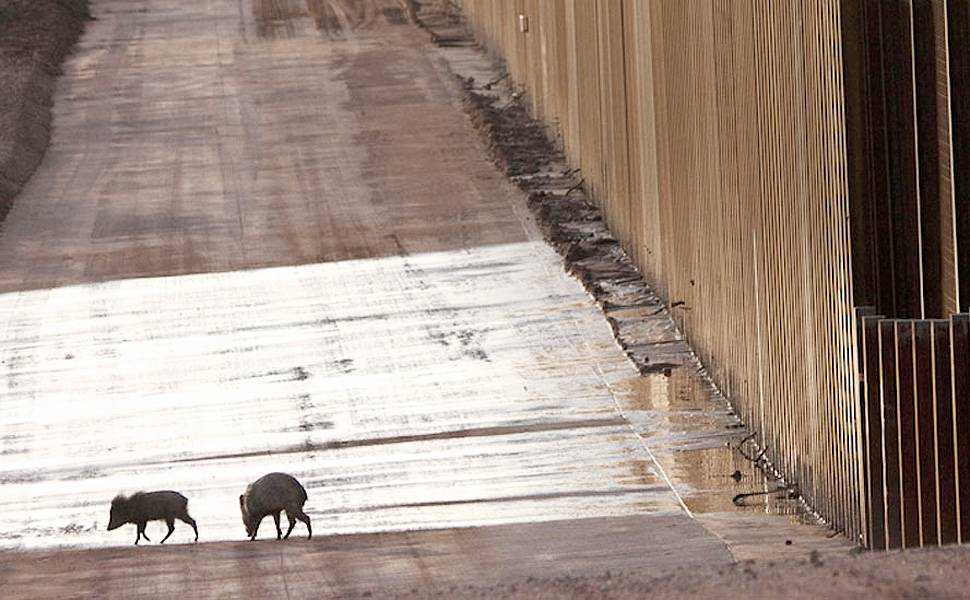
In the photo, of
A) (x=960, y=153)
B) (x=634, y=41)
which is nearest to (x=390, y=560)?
(x=960, y=153)

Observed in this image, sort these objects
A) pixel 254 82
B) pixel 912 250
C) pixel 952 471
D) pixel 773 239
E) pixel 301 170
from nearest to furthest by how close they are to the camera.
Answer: pixel 952 471 → pixel 912 250 → pixel 773 239 → pixel 301 170 → pixel 254 82

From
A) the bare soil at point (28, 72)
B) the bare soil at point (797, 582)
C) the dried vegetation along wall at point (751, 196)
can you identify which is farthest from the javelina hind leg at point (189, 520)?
the bare soil at point (28, 72)

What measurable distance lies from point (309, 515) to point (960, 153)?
4586mm

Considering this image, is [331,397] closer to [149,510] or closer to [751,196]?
[149,510]

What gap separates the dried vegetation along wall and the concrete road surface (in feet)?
1.65

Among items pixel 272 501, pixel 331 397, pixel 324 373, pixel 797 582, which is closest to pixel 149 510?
pixel 272 501

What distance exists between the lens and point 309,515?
10750mm

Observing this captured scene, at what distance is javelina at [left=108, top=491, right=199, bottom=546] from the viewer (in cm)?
1009

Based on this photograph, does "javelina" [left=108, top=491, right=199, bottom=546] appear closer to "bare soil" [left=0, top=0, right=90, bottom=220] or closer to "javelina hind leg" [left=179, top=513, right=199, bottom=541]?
"javelina hind leg" [left=179, top=513, right=199, bottom=541]

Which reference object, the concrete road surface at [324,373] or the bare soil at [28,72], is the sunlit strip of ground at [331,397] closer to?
the concrete road surface at [324,373]

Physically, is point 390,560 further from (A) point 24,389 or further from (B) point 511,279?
(B) point 511,279

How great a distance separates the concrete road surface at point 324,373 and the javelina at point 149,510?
0.94 ft

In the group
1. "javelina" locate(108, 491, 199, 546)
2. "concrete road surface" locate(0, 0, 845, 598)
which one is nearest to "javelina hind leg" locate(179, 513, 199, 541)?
"javelina" locate(108, 491, 199, 546)

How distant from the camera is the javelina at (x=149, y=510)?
10094 mm
